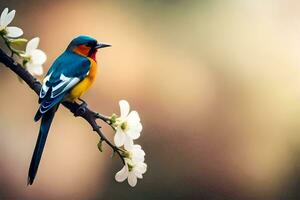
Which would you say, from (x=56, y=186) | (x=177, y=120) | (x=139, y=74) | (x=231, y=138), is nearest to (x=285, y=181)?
(x=231, y=138)

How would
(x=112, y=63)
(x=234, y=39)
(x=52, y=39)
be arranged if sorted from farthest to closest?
(x=234, y=39)
(x=112, y=63)
(x=52, y=39)

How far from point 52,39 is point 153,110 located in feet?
1.26

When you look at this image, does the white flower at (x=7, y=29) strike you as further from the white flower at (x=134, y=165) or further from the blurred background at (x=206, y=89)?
the blurred background at (x=206, y=89)

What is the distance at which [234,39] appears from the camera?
2.01 metres

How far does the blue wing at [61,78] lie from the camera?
362mm

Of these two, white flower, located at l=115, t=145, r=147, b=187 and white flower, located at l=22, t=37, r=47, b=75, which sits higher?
white flower, located at l=22, t=37, r=47, b=75

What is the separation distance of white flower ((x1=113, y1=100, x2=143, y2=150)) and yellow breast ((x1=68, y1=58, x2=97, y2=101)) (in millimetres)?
70

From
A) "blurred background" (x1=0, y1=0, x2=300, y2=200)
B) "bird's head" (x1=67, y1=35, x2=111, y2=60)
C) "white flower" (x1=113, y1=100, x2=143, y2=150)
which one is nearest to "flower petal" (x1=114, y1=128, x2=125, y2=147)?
"white flower" (x1=113, y1=100, x2=143, y2=150)

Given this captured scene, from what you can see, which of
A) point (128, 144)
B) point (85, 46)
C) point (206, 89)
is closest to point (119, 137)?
point (128, 144)

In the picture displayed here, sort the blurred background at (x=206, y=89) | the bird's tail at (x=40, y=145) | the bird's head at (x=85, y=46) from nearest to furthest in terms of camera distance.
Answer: the bird's tail at (x=40, y=145), the bird's head at (x=85, y=46), the blurred background at (x=206, y=89)

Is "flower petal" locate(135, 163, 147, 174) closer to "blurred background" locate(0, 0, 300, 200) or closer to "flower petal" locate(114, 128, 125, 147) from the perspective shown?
"flower petal" locate(114, 128, 125, 147)

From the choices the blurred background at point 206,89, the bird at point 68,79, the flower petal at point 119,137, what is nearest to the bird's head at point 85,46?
the bird at point 68,79

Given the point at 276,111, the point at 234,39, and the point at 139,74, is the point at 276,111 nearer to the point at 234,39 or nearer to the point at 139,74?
the point at 234,39

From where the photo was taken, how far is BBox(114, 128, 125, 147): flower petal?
31cm
